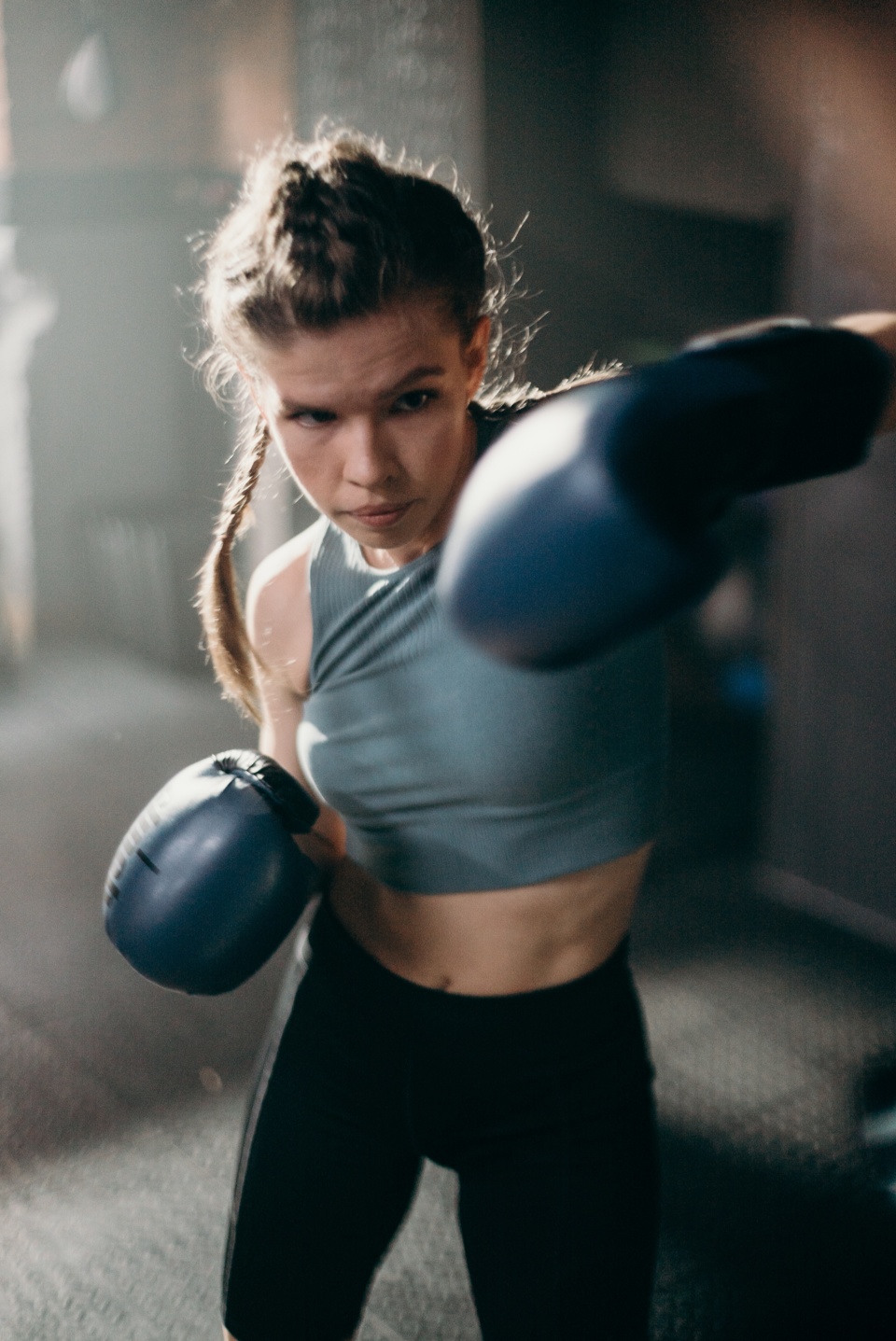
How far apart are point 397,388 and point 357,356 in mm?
36

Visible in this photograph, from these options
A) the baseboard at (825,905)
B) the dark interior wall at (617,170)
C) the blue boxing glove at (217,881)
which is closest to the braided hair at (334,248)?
the blue boxing glove at (217,881)

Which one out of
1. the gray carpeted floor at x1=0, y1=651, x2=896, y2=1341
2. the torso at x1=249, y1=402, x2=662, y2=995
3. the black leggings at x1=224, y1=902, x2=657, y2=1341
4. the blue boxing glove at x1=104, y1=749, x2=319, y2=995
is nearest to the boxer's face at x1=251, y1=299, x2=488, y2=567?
the torso at x1=249, y1=402, x2=662, y2=995

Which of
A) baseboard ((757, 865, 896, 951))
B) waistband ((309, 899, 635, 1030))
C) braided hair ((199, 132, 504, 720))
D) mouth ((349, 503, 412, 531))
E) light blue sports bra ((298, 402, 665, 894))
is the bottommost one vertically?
baseboard ((757, 865, 896, 951))

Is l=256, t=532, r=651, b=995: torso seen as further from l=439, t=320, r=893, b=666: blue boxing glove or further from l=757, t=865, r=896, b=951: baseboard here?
l=757, t=865, r=896, b=951: baseboard

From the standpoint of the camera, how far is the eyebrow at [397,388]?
83 centimetres

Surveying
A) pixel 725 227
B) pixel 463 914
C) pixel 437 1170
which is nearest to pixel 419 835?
pixel 463 914

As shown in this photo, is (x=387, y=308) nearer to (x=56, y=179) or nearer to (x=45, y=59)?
(x=56, y=179)

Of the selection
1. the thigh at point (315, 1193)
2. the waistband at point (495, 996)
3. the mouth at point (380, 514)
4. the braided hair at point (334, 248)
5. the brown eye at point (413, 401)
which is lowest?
the thigh at point (315, 1193)

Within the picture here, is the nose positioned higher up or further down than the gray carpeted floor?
higher up

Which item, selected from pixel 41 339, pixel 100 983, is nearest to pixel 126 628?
pixel 41 339

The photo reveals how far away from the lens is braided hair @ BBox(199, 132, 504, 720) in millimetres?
822

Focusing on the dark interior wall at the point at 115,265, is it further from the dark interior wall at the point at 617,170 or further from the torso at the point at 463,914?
the torso at the point at 463,914

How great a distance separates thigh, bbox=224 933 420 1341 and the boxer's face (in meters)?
0.46

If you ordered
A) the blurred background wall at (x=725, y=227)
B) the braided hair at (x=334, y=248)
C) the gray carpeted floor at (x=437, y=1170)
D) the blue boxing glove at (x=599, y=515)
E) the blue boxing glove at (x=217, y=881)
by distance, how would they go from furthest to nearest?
the blurred background wall at (x=725, y=227) < the gray carpeted floor at (x=437, y=1170) < the blue boxing glove at (x=217, y=881) < the braided hair at (x=334, y=248) < the blue boxing glove at (x=599, y=515)
